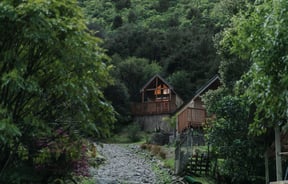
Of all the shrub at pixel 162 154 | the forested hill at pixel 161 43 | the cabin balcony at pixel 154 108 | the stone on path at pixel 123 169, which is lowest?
the stone on path at pixel 123 169

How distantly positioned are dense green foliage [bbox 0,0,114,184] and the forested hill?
20.2m

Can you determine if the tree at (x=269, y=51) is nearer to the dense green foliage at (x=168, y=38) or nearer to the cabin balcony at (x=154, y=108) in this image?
the dense green foliage at (x=168, y=38)

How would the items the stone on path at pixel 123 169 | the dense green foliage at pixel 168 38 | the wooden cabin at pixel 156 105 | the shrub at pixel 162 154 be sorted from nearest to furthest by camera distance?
the stone on path at pixel 123 169
the shrub at pixel 162 154
the wooden cabin at pixel 156 105
the dense green foliage at pixel 168 38

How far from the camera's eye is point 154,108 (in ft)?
110

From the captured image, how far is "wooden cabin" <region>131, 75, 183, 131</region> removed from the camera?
1296 inches

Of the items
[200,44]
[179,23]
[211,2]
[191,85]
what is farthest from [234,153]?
[211,2]

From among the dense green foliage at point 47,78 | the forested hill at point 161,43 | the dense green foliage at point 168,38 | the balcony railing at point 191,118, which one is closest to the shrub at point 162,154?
the balcony railing at point 191,118

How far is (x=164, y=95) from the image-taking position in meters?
35.0

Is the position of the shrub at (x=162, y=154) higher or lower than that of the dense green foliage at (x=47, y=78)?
lower

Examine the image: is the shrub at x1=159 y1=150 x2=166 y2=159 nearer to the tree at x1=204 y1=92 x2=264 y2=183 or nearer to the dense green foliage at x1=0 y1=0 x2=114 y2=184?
the tree at x1=204 y1=92 x2=264 y2=183

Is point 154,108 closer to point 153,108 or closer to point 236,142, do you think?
point 153,108

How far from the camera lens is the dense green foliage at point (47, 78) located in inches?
249

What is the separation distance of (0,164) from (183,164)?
8.74 m

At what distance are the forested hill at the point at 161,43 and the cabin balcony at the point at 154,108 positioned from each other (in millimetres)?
1102
